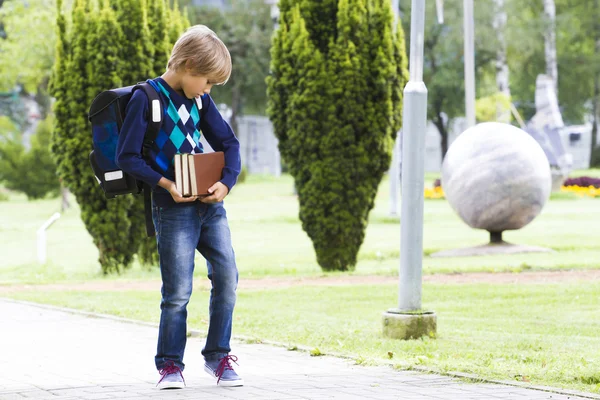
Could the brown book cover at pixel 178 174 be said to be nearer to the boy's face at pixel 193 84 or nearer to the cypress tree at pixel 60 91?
the boy's face at pixel 193 84

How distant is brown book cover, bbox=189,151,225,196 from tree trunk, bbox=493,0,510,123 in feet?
128

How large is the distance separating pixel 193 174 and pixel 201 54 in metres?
0.61

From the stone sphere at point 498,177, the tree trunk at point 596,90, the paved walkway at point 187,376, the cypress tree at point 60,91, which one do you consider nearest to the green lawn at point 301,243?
the stone sphere at point 498,177

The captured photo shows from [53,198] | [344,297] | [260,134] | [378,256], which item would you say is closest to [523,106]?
[260,134]

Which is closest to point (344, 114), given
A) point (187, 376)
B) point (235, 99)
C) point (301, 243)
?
point (301, 243)

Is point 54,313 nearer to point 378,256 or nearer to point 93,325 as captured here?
point 93,325

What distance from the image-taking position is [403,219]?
8484 millimetres

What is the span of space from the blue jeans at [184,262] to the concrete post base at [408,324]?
8.97 ft

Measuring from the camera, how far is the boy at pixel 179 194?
5.64m

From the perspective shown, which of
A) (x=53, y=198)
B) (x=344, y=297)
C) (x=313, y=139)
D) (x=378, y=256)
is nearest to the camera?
(x=344, y=297)

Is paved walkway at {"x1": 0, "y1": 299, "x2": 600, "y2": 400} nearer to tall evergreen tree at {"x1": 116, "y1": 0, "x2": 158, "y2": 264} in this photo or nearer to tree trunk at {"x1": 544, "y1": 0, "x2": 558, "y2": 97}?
tall evergreen tree at {"x1": 116, "y1": 0, "x2": 158, "y2": 264}

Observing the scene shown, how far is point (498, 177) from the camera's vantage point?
1761 centimetres

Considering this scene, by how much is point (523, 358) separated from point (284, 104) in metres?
9.08

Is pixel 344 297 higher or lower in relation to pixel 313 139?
lower
